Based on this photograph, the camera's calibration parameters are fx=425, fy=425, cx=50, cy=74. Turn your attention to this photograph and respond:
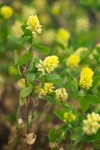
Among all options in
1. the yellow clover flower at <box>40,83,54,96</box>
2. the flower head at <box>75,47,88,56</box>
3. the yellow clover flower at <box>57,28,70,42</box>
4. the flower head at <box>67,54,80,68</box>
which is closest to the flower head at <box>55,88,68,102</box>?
the yellow clover flower at <box>40,83,54,96</box>

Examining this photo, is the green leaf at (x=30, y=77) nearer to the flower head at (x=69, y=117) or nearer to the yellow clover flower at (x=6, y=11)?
the flower head at (x=69, y=117)

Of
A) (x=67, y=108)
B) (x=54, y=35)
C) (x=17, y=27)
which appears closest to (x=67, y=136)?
(x=67, y=108)

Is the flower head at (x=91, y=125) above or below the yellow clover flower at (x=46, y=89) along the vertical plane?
below

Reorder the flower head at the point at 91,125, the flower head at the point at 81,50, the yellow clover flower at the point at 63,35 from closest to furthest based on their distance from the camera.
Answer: the flower head at the point at 91,125 → the flower head at the point at 81,50 → the yellow clover flower at the point at 63,35

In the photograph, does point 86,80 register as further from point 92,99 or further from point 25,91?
point 25,91

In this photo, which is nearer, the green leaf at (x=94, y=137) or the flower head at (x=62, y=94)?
the green leaf at (x=94, y=137)

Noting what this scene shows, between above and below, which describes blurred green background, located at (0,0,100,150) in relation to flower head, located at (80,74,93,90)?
above

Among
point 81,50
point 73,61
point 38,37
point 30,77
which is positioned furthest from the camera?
point 38,37

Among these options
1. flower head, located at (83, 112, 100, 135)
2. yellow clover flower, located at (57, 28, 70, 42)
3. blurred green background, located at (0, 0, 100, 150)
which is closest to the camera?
flower head, located at (83, 112, 100, 135)

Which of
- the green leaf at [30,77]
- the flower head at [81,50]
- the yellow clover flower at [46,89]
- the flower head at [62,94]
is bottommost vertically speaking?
the flower head at [62,94]

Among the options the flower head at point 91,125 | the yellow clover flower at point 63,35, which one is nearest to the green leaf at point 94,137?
the flower head at point 91,125

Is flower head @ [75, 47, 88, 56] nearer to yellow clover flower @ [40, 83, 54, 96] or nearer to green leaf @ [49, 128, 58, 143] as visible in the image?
yellow clover flower @ [40, 83, 54, 96]

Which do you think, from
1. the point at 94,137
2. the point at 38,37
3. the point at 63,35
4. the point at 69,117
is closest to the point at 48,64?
the point at 69,117
